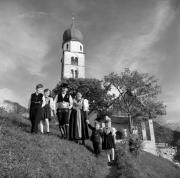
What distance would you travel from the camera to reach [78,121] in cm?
1045

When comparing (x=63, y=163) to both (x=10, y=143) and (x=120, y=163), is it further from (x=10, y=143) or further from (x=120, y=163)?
(x=120, y=163)

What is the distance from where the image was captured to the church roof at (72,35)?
66.5 m

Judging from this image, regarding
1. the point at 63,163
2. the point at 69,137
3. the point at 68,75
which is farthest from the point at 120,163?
the point at 68,75

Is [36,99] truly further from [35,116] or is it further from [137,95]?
[137,95]

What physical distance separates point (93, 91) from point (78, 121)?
1269 inches

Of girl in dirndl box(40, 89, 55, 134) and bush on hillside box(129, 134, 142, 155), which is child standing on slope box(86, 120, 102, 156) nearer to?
girl in dirndl box(40, 89, 55, 134)

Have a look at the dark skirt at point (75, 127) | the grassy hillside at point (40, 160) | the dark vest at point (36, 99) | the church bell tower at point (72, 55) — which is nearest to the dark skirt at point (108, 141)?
the dark skirt at point (75, 127)

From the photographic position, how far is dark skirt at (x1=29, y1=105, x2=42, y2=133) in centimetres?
902

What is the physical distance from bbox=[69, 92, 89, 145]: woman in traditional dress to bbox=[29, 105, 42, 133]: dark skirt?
1875 mm

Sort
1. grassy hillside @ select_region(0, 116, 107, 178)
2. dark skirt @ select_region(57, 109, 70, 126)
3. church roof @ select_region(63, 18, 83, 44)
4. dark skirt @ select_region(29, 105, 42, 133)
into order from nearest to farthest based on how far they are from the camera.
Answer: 1. grassy hillside @ select_region(0, 116, 107, 178)
2. dark skirt @ select_region(29, 105, 42, 133)
3. dark skirt @ select_region(57, 109, 70, 126)
4. church roof @ select_region(63, 18, 83, 44)

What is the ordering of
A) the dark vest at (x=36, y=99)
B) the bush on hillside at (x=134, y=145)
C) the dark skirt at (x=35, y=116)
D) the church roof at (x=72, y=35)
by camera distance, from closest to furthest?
the dark skirt at (x=35, y=116), the dark vest at (x=36, y=99), the bush on hillside at (x=134, y=145), the church roof at (x=72, y=35)

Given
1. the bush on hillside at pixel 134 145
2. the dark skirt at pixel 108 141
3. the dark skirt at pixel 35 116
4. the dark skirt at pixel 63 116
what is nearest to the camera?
the dark skirt at pixel 35 116

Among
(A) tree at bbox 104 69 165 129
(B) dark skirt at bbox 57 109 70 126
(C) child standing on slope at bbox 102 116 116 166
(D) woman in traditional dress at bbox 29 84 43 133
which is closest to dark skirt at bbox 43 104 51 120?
(B) dark skirt at bbox 57 109 70 126

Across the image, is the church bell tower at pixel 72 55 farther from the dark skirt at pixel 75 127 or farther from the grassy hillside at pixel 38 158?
the grassy hillside at pixel 38 158
